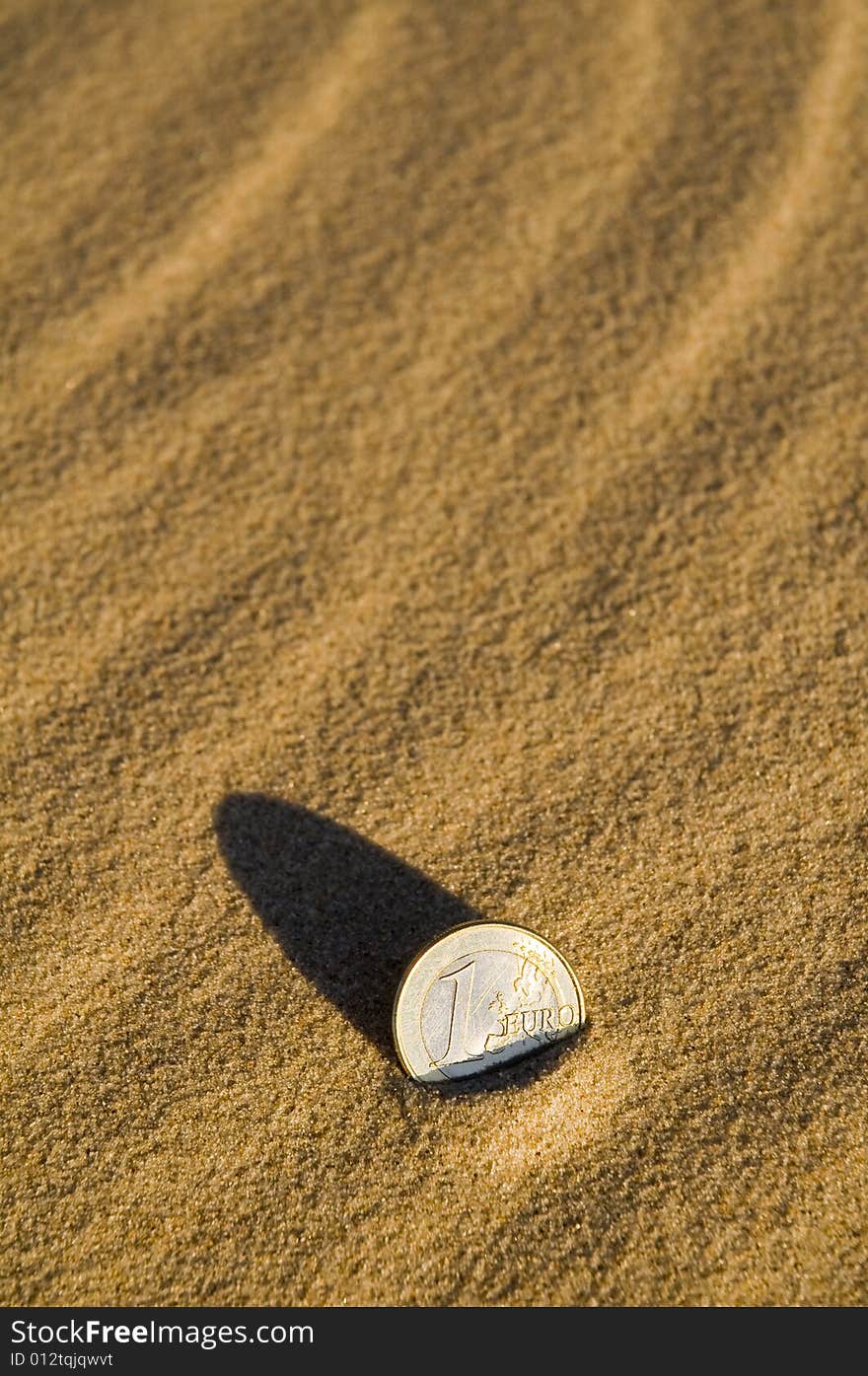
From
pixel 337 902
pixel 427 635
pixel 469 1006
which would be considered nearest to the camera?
pixel 469 1006

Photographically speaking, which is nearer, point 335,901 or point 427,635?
point 335,901

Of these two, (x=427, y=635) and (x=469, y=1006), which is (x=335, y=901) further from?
(x=427, y=635)

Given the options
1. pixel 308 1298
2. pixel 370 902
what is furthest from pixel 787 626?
pixel 308 1298

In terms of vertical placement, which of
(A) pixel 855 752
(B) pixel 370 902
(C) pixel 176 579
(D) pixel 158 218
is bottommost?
(A) pixel 855 752

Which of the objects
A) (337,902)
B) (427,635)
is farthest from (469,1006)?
(427,635)

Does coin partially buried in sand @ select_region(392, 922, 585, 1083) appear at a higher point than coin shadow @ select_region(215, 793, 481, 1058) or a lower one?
lower

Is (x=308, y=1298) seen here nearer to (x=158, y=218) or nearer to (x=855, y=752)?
(x=855, y=752)

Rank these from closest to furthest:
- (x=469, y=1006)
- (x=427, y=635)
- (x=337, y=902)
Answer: (x=469, y=1006)
(x=337, y=902)
(x=427, y=635)
